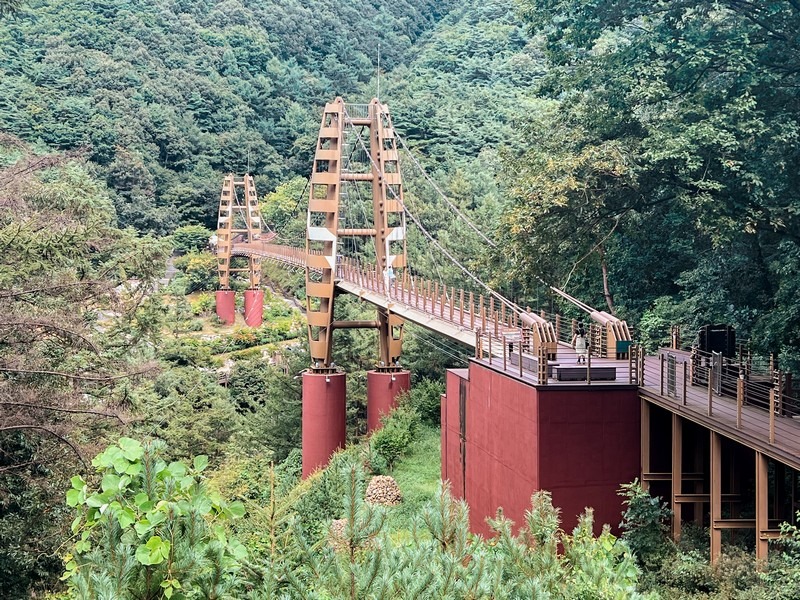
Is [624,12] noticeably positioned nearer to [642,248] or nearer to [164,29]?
[642,248]

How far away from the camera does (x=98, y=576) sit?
10.7 feet

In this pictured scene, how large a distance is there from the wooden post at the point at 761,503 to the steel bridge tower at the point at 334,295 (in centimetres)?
1380

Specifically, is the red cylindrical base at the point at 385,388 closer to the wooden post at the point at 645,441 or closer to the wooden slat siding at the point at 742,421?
the wooden slat siding at the point at 742,421

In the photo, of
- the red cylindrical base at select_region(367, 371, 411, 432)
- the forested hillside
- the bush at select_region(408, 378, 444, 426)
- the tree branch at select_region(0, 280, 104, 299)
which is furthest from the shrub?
the forested hillside

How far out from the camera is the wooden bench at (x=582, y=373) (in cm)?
1130

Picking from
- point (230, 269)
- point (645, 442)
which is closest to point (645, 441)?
point (645, 442)

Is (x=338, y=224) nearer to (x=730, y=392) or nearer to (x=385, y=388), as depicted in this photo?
(x=385, y=388)

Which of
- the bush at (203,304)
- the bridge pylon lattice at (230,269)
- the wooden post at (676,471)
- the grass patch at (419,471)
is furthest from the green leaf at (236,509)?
the bush at (203,304)

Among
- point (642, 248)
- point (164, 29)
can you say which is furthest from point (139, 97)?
point (642, 248)

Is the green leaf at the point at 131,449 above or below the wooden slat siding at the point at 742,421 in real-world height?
above

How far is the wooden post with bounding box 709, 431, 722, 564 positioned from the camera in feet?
31.6

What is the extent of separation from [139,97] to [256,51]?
37.5 ft

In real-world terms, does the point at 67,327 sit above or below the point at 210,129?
below

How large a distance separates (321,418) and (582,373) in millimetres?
12283
